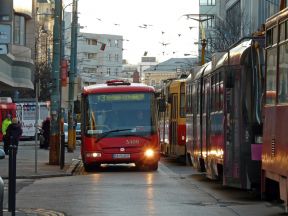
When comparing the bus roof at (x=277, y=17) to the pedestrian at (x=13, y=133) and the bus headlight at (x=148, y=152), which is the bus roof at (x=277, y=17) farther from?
the pedestrian at (x=13, y=133)

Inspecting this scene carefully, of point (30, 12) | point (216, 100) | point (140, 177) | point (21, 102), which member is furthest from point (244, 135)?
point (21, 102)

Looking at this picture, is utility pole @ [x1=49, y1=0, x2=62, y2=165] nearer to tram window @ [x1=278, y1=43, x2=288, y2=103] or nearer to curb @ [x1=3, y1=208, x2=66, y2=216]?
curb @ [x1=3, y1=208, x2=66, y2=216]

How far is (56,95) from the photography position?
2847 centimetres

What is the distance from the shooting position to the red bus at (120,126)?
83.4ft

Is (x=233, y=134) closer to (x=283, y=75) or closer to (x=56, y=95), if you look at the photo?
(x=283, y=75)

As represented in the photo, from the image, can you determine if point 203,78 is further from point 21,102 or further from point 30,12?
point 21,102

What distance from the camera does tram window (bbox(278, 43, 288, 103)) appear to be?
11758 mm

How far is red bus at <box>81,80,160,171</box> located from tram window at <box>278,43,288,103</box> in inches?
535

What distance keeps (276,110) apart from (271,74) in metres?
0.87

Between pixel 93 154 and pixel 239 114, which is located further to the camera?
pixel 93 154

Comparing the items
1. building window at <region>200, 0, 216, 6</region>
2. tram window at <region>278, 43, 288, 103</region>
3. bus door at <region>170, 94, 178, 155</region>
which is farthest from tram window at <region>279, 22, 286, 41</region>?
building window at <region>200, 0, 216, 6</region>

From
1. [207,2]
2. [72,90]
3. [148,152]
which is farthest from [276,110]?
[207,2]

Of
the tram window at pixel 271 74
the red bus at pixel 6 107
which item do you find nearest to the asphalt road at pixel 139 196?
the tram window at pixel 271 74

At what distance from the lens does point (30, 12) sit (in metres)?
55.9
